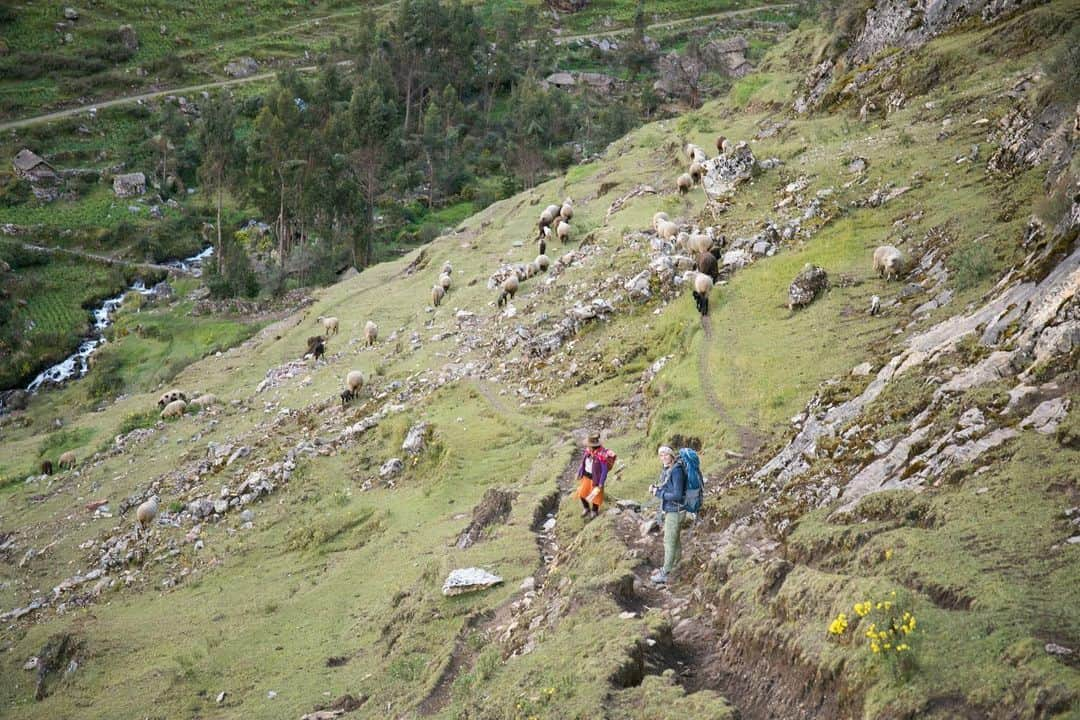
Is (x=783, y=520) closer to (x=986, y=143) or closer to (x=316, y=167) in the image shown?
(x=986, y=143)

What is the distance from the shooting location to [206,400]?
38594mm

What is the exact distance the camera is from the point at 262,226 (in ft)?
278

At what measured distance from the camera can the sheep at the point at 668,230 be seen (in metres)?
33.3

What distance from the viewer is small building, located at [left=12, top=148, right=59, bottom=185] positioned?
289ft

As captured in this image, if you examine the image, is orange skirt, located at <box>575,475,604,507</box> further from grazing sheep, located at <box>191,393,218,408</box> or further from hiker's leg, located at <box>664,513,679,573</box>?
grazing sheep, located at <box>191,393,218,408</box>

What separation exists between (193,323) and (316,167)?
16294mm

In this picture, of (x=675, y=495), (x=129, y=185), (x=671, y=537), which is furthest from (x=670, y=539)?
(x=129, y=185)

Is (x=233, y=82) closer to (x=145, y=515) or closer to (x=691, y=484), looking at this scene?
(x=145, y=515)

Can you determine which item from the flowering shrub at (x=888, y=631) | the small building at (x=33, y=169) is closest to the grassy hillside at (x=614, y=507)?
the flowering shrub at (x=888, y=631)

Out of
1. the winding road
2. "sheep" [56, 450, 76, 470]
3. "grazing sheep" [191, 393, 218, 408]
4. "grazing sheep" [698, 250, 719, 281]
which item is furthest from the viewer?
the winding road

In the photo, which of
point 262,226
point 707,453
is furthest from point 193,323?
point 707,453

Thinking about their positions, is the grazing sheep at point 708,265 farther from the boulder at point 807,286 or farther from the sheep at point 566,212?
the sheep at point 566,212

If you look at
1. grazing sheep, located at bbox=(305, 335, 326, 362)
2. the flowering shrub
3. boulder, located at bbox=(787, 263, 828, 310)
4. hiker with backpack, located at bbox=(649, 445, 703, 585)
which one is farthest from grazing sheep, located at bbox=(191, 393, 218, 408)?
the flowering shrub

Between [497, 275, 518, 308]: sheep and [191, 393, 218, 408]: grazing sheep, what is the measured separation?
13416 millimetres
